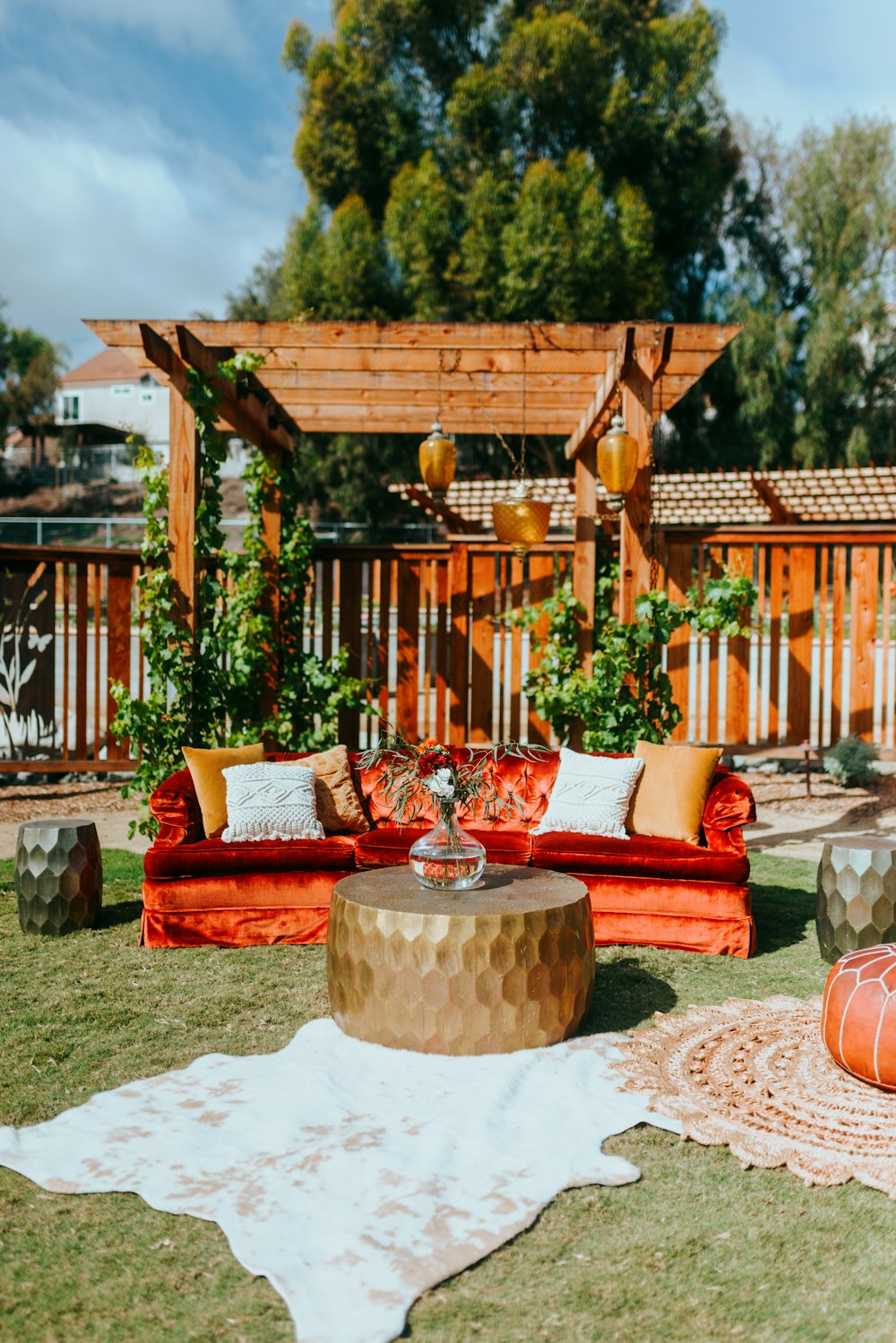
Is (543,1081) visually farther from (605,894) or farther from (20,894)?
(20,894)

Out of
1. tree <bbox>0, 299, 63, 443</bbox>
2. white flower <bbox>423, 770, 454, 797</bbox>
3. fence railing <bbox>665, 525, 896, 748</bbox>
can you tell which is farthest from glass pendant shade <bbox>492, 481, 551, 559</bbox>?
tree <bbox>0, 299, 63, 443</bbox>

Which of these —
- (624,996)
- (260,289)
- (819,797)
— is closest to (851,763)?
(819,797)

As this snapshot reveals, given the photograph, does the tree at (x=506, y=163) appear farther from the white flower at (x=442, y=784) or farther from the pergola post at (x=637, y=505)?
the white flower at (x=442, y=784)

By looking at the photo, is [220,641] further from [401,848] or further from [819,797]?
[819,797]

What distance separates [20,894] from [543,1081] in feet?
8.48

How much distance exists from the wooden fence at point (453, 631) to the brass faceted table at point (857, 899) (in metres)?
4.08

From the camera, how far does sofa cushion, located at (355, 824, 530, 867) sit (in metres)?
4.78

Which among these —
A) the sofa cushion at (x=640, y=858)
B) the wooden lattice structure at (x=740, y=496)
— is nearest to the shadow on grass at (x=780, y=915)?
the sofa cushion at (x=640, y=858)

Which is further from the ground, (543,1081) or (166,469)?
(166,469)

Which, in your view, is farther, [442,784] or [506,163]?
[506,163]

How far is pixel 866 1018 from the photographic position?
3.09m

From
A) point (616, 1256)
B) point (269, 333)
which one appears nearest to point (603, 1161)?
point (616, 1256)

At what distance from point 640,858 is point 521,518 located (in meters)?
2.29

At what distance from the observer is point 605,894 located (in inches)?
185
